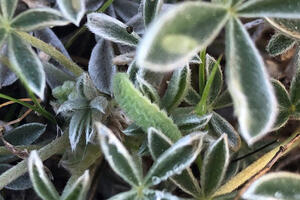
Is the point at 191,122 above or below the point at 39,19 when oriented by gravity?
below

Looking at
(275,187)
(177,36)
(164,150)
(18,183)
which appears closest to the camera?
(177,36)

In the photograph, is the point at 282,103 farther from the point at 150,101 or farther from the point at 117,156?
the point at 117,156

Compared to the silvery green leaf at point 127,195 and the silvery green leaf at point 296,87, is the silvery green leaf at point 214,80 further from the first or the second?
the silvery green leaf at point 127,195

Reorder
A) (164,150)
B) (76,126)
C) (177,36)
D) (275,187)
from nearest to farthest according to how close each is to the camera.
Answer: (177,36)
(275,187)
(164,150)
(76,126)

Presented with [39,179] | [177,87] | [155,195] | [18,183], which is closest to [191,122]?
[177,87]

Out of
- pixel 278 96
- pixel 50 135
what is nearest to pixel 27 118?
pixel 50 135

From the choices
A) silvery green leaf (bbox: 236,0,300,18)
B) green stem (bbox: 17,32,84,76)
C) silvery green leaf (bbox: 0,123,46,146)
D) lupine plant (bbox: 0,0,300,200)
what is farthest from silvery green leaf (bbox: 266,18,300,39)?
silvery green leaf (bbox: 0,123,46,146)
